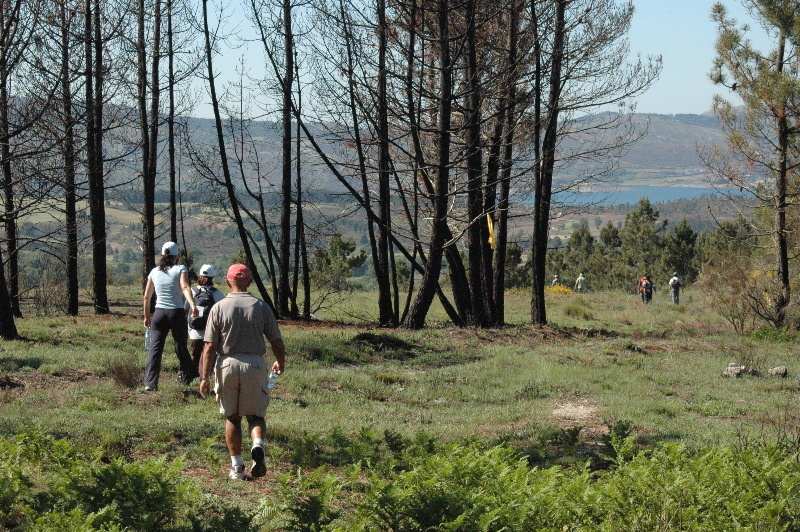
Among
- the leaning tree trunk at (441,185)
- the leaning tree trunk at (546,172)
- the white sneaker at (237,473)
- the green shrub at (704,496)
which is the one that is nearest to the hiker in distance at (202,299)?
the white sneaker at (237,473)

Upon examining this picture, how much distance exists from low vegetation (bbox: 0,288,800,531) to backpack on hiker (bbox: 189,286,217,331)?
3.10ft

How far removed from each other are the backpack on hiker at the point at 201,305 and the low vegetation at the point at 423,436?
94 centimetres

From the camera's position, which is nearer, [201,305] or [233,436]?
[233,436]

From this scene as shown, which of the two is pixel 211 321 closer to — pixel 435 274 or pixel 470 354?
pixel 470 354

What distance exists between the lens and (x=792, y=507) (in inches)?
228

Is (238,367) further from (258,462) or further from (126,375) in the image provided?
(126,375)

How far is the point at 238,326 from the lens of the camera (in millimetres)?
6793

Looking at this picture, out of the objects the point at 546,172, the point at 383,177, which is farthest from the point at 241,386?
the point at 546,172

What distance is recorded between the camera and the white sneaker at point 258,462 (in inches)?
264

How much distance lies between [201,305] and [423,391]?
387cm

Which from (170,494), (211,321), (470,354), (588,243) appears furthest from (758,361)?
(588,243)

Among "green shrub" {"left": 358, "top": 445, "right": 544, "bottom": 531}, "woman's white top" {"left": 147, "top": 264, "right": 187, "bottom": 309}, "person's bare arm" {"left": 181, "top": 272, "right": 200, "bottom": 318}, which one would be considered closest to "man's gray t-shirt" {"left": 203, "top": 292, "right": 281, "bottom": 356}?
"green shrub" {"left": 358, "top": 445, "right": 544, "bottom": 531}

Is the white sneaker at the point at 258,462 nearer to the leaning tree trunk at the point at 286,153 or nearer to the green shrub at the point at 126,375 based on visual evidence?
the green shrub at the point at 126,375

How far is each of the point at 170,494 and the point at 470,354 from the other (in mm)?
11391
